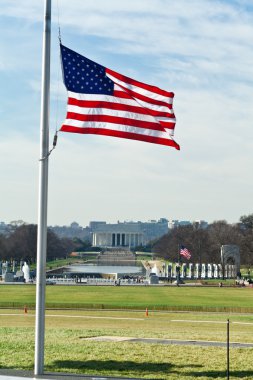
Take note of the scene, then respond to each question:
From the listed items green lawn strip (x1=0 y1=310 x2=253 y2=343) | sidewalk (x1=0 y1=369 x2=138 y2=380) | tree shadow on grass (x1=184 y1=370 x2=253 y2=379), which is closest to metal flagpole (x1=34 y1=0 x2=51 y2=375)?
sidewalk (x1=0 y1=369 x2=138 y2=380)

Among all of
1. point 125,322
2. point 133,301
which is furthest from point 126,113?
point 133,301

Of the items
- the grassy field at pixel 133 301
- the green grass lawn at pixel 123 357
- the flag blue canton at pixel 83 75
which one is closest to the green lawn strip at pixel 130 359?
the green grass lawn at pixel 123 357

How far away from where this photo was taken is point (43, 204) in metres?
15.9

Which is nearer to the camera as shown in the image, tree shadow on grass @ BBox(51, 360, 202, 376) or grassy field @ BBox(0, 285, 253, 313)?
tree shadow on grass @ BBox(51, 360, 202, 376)

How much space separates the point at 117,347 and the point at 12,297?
155ft

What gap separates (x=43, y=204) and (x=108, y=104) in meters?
2.78

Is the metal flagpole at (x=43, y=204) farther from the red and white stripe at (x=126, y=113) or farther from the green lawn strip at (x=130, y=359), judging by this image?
the green lawn strip at (x=130, y=359)

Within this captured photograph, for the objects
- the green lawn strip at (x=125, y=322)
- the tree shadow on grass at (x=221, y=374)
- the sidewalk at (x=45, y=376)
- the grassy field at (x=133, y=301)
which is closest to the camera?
the sidewalk at (x=45, y=376)

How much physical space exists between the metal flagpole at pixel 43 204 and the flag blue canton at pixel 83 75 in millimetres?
541

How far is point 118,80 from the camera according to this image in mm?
16734

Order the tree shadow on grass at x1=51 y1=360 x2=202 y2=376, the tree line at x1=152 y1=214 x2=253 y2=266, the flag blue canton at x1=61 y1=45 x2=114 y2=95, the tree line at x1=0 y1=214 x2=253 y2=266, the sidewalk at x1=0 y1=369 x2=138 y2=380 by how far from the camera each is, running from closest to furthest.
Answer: the sidewalk at x1=0 y1=369 x2=138 y2=380
the flag blue canton at x1=61 y1=45 x2=114 y2=95
the tree shadow on grass at x1=51 y1=360 x2=202 y2=376
the tree line at x1=152 y1=214 x2=253 y2=266
the tree line at x1=0 y1=214 x2=253 y2=266

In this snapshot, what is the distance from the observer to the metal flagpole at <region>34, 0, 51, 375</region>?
1559cm

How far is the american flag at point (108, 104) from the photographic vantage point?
16203 millimetres

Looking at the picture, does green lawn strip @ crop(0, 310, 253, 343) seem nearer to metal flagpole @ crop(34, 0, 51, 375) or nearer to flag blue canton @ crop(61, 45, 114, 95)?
metal flagpole @ crop(34, 0, 51, 375)
